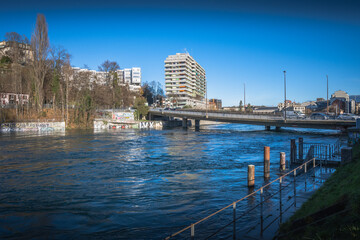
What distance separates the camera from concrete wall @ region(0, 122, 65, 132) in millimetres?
65006

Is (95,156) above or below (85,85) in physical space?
below

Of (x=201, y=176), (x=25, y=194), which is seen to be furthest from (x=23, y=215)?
(x=201, y=176)

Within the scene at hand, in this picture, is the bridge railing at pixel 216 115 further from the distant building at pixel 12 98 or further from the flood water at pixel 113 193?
the distant building at pixel 12 98

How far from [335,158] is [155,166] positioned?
14.2 meters

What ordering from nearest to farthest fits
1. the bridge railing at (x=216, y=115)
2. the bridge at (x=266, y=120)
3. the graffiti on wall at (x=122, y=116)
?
1. the bridge at (x=266, y=120)
2. the bridge railing at (x=216, y=115)
3. the graffiti on wall at (x=122, y=116)

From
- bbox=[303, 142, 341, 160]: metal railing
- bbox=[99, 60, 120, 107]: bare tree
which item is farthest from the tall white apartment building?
bbox=[303, 142, 341, 160]: metal railing

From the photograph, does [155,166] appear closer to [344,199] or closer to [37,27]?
[344,199]

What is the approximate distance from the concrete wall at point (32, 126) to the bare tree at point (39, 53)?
7.82 meters

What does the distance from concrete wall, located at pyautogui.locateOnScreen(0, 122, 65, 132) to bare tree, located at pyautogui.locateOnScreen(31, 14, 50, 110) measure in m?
7.82

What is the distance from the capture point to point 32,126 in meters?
68.1

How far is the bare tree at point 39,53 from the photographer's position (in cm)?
7050

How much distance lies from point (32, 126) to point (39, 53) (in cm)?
1925

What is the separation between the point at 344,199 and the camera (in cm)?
820

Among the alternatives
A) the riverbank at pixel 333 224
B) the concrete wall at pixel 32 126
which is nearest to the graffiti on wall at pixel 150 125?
the concrete wall at pixel 32 126
